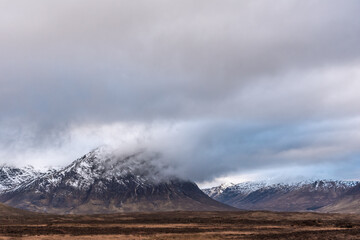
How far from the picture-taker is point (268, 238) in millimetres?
84312

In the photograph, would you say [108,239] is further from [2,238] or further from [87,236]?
[2,238]

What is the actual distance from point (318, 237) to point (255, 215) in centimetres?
11086

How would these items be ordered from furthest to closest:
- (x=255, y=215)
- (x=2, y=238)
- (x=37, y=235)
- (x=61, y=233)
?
(x=255, y=215), (x=61, y=233), (x=37, y=235), (x=2, y=238)

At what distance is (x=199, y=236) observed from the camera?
89.9 metres

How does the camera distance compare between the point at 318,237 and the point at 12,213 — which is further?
the point at 12,213

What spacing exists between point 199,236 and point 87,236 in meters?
25.5

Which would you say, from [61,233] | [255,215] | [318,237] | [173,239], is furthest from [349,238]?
[255,215]

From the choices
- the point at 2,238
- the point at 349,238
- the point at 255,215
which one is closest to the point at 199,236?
the point at 349,238

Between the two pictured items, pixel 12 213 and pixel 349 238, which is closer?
pixel 349 238

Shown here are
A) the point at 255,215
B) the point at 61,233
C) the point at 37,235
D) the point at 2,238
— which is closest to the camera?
the point at 2,238

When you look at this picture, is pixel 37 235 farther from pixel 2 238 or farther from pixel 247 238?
pixel 247 238

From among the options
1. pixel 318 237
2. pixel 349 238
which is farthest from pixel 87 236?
pixel 349 238

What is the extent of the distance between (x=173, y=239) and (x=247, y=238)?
633 inches

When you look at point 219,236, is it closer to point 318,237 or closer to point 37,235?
point 318,237
